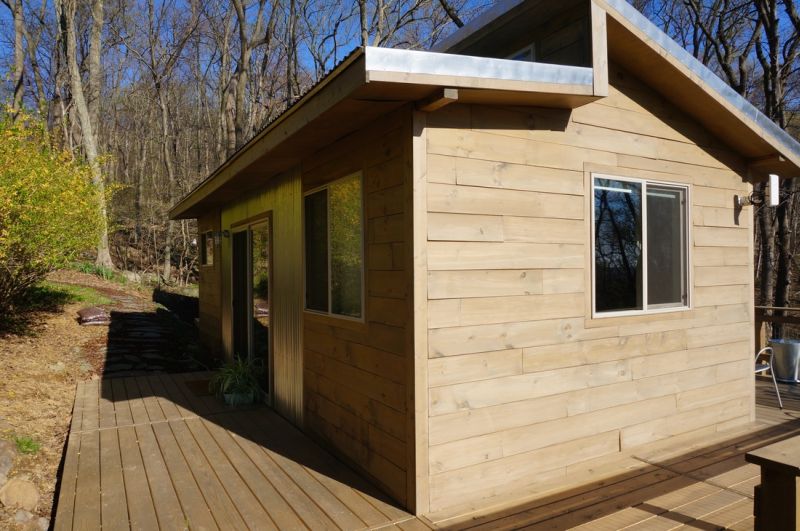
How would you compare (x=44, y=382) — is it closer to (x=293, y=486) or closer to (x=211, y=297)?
(x=211, y=297)

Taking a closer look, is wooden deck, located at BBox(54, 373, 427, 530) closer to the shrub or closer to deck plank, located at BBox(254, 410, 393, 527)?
deck plank, located at BBox(254, 410, 393, 527)

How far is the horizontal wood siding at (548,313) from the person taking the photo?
3.07m

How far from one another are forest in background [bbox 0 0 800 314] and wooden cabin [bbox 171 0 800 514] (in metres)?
8.14

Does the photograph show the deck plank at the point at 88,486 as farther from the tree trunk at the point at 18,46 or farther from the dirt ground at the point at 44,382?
the tree trunk at the point at 18,46

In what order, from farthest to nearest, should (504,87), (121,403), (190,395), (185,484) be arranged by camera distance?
(190,395)
(121,403)
(185,484)
(504,87)

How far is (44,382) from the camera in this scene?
604cm

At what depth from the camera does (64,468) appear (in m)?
3.71

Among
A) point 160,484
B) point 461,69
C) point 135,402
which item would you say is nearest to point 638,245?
point 461,69

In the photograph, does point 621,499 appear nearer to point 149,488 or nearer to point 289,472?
point 289,472

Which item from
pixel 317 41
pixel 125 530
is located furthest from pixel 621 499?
pixel 317 41

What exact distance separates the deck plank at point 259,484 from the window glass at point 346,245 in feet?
4.10

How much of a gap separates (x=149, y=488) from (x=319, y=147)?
8.78 ft

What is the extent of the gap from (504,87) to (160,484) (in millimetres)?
3320

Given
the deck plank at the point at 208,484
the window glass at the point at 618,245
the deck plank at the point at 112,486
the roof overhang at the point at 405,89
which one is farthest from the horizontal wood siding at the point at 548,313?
the deck plank at the point at 112,486
